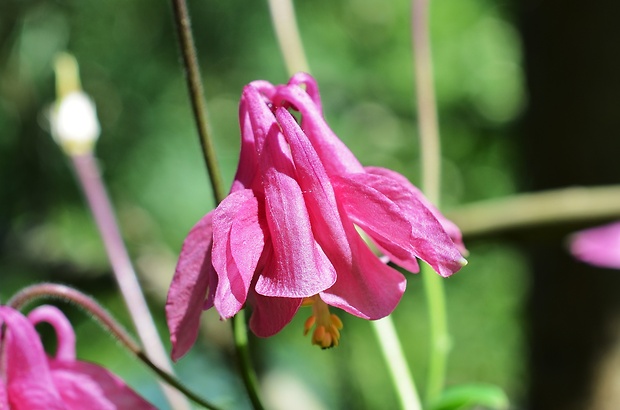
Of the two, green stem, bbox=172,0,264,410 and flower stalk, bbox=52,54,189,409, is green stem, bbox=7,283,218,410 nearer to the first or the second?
green stem, bbox=172,0,264,410

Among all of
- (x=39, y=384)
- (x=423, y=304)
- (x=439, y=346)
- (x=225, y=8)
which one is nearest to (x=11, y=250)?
(x=439, y=346)

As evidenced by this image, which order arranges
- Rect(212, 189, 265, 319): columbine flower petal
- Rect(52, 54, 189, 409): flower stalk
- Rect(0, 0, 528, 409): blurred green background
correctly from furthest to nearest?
Rect(0, 0, 528, 409): blurred green background, Rect(52, 54, 189, 409): flower stalk, Rect(212, 189, 265, 319): columbine flower petal

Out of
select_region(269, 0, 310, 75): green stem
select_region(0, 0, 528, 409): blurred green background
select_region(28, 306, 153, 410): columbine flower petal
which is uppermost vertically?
select_region(269, 0, 310, 75): green stem

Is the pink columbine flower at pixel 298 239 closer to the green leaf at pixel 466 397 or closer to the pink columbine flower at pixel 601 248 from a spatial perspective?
the green leaf at pixel 466 397

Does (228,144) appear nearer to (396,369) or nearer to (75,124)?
(75,124)

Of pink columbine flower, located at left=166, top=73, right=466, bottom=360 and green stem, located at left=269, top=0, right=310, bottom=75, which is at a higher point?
green stem, located at left=269, top=0, right=310, bottom=75

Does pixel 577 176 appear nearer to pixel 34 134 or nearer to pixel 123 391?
pixel 123 391

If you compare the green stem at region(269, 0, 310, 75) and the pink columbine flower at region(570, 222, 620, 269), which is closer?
the pink columbine flower at region(570, 222, 620, 269)

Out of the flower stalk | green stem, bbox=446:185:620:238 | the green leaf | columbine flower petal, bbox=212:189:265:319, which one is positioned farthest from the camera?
green stem, bbox=446:185:620:238

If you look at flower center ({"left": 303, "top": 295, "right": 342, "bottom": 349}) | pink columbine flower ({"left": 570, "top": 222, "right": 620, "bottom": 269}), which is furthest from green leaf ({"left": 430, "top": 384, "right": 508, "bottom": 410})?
flower center ({"left": 303, "top": 295, "right": 342, "bottom": 349})
